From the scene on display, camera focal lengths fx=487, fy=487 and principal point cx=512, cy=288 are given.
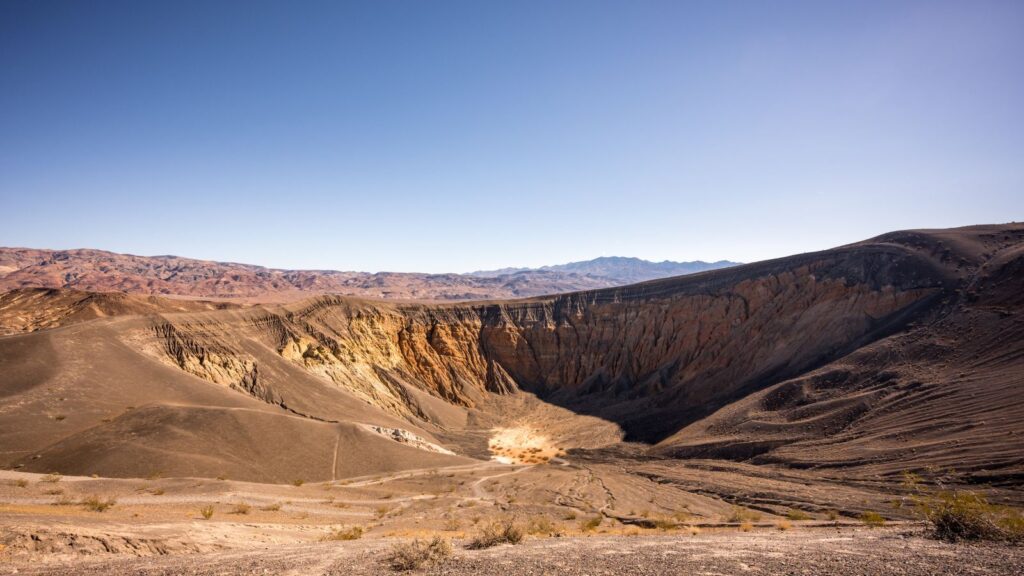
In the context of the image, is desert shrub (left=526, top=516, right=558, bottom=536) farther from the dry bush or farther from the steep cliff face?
the steep cliff face

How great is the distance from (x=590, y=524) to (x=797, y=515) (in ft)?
28.2

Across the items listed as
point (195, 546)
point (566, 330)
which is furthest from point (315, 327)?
point (195, 546)

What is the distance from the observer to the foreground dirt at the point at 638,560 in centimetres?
886

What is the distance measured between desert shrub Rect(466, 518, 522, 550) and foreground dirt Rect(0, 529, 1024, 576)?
41 centimetres

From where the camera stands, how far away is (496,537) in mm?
11984

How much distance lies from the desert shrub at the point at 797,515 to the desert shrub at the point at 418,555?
1562cm

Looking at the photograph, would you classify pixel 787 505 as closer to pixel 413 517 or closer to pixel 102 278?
pixel 413 517

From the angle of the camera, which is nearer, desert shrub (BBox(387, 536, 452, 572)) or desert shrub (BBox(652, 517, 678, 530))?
desert shrub (BBox(387, 536, 452, 572))

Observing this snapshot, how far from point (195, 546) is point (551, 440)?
113ft

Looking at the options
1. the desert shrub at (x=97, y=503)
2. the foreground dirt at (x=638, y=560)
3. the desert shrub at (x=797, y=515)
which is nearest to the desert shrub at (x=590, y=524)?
the foreground dirt at (x=638, y=560)

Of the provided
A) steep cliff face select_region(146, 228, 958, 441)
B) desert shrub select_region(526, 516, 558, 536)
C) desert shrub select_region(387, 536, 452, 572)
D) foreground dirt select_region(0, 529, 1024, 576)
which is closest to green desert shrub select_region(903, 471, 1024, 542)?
foreground dirt select_region(0, 529, 1024, 576)

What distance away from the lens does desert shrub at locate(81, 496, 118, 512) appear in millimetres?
14336

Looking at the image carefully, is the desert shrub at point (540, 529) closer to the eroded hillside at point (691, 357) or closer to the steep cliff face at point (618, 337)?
the eroded hillside at point (691, 357)

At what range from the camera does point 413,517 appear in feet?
63.8
